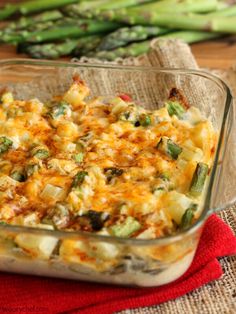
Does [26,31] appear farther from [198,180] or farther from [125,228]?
[125,228]

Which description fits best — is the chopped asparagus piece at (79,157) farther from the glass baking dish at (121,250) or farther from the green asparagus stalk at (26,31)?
the green asparagus stalk at (26,31)

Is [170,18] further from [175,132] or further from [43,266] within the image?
[43,266]

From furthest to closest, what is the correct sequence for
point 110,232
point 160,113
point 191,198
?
point 160,113 → point 191,198 → point 110,232

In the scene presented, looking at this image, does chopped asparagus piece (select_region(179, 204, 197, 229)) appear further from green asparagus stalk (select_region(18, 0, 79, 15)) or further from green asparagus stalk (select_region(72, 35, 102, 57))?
green asparagus stalk (select_region(18, 0, 79, 15))

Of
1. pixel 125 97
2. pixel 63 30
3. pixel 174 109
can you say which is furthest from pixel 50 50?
pixel 174 109

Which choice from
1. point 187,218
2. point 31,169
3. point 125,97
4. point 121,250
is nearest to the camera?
point 121,250

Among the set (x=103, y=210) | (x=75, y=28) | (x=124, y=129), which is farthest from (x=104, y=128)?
(x=75, y=28)
